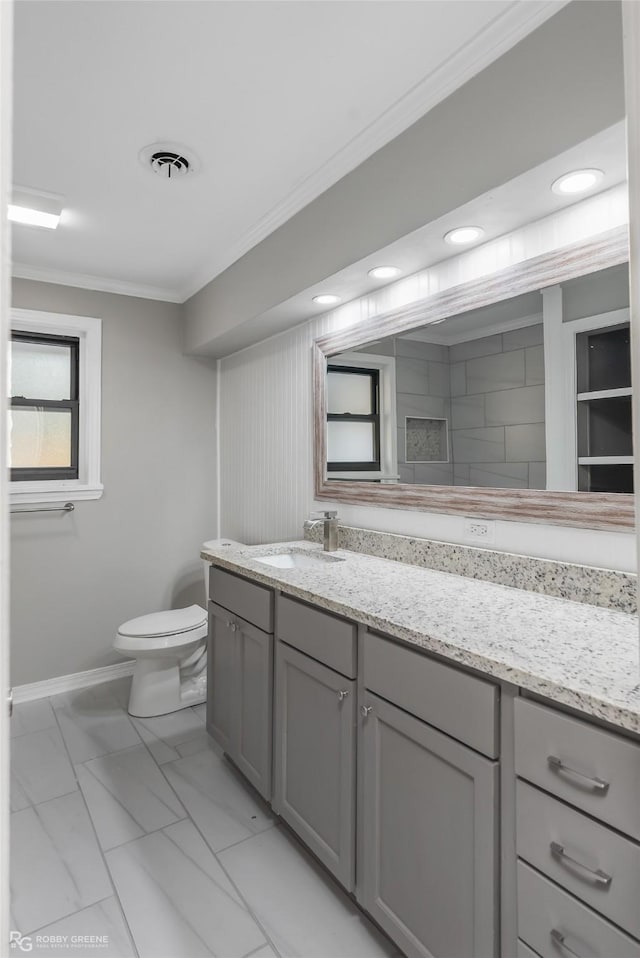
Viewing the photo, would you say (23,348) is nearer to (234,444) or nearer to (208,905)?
(234,444)

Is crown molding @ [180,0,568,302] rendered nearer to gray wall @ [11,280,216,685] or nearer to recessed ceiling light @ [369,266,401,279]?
recessed ceiling light @ [369,266,401,279]

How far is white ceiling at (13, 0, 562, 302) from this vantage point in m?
1.33

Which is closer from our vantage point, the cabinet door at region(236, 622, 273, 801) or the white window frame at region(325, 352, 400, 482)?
the cabinet door at region(236, 622, 273, 801)

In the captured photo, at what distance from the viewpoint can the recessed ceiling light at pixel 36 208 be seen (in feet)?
7.13

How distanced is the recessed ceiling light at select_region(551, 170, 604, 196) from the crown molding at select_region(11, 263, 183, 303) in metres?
2.60

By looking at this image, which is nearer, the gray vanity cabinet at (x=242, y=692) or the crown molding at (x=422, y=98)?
the crown molding at (x=422, y=98)

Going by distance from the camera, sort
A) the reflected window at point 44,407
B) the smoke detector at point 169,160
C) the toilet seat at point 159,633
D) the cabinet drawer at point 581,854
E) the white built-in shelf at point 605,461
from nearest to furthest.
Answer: the cabinet drawer at point 581,854 < the white built-in shelf at point 605,461 < the smoke detector at point 169,160 < the toilet seat at point 159,633 < the reflected window at point 44,407

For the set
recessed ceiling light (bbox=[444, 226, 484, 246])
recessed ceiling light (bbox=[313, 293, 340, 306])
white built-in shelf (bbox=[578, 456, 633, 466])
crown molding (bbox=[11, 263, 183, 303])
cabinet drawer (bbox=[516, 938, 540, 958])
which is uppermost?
crown molding (bbox=[11, 263, 183, 303])

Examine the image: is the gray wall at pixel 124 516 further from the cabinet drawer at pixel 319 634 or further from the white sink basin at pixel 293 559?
the cabinet drawer at pixel 319 634

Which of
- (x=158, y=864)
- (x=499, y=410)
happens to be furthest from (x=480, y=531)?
(x=158, y=864)

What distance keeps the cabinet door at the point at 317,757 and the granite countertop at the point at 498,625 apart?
9.5 inches

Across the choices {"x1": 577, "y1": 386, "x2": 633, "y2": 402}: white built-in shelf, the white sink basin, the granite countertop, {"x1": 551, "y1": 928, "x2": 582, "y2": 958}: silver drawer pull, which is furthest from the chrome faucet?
{"x1": 551, "y1": 928, "x2": 582, "y2": 958}: silver drawer pull

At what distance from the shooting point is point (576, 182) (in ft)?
4.42

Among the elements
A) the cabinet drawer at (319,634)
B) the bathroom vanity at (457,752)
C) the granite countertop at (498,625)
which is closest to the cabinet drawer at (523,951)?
the bathroom vanity at (457,752)
